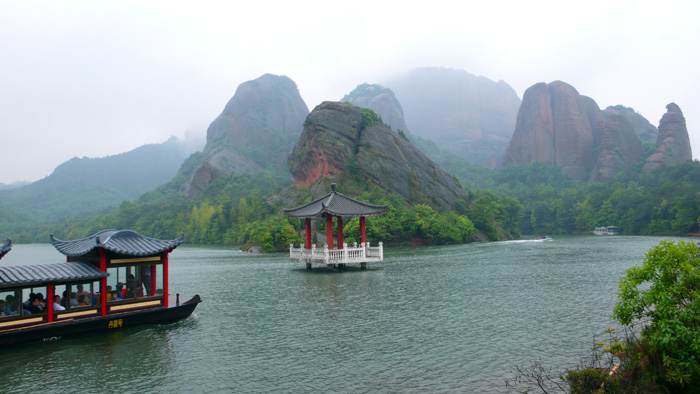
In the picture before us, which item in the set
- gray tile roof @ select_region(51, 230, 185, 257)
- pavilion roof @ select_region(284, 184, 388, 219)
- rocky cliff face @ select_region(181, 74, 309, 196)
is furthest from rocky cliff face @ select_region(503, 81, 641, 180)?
gray tile roof @ select_region(51, 230, 185, 257)

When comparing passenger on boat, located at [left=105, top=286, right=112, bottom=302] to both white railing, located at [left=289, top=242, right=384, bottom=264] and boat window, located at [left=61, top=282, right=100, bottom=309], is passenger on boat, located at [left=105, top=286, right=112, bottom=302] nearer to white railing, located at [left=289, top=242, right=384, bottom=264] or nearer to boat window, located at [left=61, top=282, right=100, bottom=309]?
boat window, located at [left=61, top=282, right=100, bottom=309]

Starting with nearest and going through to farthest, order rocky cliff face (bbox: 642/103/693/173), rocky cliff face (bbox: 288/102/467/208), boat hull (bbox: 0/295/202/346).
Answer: boat hull (bbox: 0/295/202/346)
rocky cliff face (bbox: 288/102/467/208)
rocky cliff face (bbox: 642/103/693/173)

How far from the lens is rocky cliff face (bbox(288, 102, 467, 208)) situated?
84750mm

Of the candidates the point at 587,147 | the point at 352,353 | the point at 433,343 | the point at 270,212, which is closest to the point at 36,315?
the point at 352,353

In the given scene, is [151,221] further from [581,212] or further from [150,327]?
[150,327]

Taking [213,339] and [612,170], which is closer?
[213,339]

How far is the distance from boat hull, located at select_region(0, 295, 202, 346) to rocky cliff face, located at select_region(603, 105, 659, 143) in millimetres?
166387

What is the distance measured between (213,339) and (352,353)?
5.25 m

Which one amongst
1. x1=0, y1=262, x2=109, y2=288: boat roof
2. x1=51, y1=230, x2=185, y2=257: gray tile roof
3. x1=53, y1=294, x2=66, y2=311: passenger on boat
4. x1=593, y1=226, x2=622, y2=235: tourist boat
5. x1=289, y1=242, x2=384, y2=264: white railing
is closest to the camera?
x1=0, y1=262, x2=109, y2=288: boat roof

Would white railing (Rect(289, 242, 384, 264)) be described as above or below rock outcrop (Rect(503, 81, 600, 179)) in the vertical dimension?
below

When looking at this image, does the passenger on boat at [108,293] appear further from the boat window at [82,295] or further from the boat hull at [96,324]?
the boat hull at [96,324]

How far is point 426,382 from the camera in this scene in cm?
1111

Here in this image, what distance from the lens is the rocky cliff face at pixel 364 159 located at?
84.8 meters

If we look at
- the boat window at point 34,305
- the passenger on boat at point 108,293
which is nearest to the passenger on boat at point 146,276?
the passenger on boat at point 108,293
